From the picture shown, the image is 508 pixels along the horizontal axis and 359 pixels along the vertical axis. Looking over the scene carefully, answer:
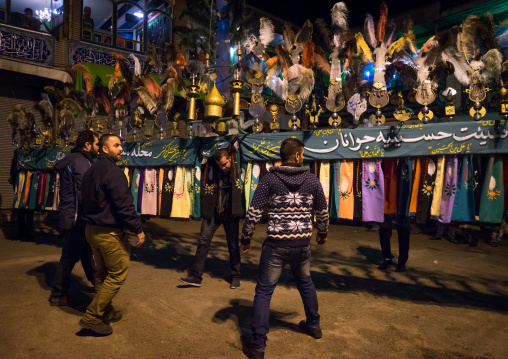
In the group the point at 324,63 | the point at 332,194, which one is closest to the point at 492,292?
the point at 332,194

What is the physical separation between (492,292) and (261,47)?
5094mm

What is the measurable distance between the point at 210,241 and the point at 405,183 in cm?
281

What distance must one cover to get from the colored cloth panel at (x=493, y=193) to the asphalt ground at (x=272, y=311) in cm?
123

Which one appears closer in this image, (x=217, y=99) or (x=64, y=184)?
(x=64, y=184)

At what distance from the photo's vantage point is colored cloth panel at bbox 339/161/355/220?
5.19m

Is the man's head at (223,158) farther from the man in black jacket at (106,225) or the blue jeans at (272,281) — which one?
the blue jeans at (272,281)

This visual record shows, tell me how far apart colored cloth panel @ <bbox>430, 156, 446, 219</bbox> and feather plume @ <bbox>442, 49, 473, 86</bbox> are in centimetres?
102

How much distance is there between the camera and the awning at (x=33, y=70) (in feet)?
40.6

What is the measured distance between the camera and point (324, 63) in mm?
5477

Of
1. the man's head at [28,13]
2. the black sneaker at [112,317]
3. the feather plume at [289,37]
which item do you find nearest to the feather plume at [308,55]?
the feather plume at [289,37]

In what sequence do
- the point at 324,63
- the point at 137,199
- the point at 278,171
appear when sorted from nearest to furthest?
the point at 278,171 → the point at 324,63 → the point at 137,199

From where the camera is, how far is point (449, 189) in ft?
15.4

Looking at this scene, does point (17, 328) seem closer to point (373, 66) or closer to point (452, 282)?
point (373, 66)

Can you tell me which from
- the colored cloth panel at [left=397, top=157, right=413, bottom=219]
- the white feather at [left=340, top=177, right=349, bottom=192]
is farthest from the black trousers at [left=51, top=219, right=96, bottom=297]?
the colored cloth panel at [left=397, top=157, right=413, bottom=219]
